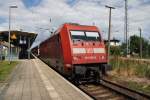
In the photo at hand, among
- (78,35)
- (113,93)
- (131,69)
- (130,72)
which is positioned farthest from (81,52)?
(131,69)

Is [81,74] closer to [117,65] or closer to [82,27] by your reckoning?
[82,27]

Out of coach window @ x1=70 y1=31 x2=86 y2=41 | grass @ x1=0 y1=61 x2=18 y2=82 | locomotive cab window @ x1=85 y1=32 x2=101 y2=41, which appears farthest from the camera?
grass @ x1=0 y1=61 x2=18 y2=82

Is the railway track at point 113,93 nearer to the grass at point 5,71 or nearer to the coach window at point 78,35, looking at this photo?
the coach window at point 78,35

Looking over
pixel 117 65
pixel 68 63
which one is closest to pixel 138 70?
pixel 117 65

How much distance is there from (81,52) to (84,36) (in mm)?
1198

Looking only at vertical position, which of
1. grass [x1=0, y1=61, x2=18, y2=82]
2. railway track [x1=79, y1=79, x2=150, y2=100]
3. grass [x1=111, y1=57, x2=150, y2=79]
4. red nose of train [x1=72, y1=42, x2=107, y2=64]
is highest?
red nose of train [x1=72, y1=42, x2=107, y2=64]

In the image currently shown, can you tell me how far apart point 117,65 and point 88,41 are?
335 inches

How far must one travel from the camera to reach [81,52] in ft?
59.6

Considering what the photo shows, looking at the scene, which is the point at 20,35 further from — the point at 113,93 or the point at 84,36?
the point at 113,93

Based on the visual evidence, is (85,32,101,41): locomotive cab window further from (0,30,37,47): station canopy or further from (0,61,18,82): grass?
(0,30,37,47): station canopy

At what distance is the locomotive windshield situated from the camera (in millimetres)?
18611

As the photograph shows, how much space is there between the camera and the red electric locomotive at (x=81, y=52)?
1792 centimetres

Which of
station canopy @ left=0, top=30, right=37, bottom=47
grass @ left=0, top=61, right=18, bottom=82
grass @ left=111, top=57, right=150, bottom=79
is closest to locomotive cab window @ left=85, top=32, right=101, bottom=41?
grass @ left=111, top=57, right=150, bottom=79

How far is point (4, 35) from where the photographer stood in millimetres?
65812
